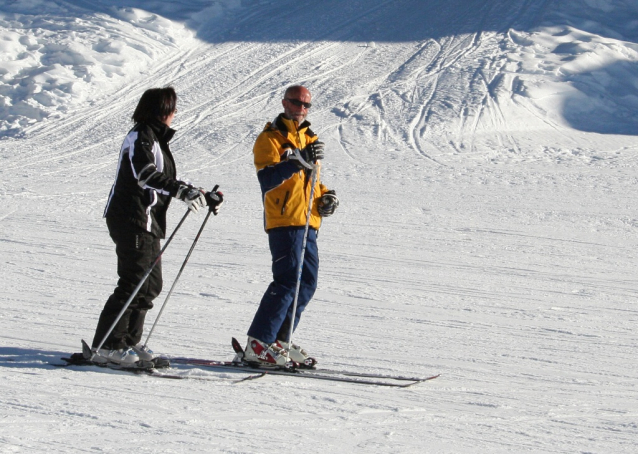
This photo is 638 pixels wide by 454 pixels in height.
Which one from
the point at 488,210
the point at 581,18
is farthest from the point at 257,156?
the point at 581,18

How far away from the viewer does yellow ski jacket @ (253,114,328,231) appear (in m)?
4.08

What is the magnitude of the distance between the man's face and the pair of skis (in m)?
1.31

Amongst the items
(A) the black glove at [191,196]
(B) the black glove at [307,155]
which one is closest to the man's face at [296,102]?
(B) the black glove at [307,155]

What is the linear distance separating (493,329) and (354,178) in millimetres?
6148

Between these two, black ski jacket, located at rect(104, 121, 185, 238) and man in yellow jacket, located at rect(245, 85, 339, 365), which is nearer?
black ski jacket, located at rect(104, 121, 185, 238)

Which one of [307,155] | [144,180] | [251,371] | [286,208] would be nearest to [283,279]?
[286,208]

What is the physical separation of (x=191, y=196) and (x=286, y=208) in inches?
21.3

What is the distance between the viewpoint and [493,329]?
208 inches

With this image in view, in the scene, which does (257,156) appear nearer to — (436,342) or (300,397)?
(300,397)

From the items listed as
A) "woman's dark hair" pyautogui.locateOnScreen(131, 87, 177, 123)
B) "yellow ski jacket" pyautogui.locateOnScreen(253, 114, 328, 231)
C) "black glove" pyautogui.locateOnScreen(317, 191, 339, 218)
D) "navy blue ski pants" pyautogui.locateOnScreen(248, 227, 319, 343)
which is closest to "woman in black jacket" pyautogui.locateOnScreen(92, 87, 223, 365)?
"woman's dark hair" pyautogui.locateOnScreen(131, 87, 177, 123)

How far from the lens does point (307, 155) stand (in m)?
4.06

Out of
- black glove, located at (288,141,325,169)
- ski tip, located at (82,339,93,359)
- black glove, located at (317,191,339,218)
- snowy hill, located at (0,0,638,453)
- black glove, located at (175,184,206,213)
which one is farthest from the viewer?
black glove, located at (317,191,339,218)

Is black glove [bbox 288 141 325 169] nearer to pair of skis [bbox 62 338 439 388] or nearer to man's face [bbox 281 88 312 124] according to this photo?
man's face [bbox 281 88 312 124]

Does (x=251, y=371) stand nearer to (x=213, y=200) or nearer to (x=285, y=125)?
(x=213, y=200)
